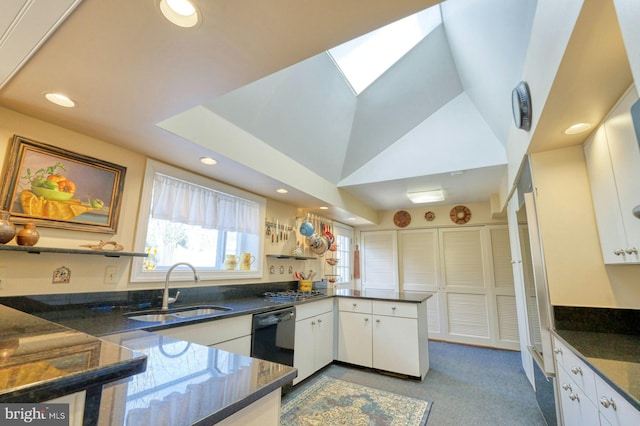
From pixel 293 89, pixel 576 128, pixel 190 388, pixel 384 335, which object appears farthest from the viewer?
pixel 384 335

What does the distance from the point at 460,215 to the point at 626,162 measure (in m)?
3.40

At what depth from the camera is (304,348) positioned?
280 centimetres

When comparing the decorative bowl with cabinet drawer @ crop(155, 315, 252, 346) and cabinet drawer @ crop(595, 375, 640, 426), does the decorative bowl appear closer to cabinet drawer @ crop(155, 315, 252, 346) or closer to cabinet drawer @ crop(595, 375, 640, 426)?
cabinet drawer @ crop(155, 315, 252, 346)

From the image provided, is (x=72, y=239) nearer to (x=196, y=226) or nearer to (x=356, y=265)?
(x=196, y=226)

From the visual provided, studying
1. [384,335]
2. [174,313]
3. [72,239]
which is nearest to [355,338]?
[384,335]

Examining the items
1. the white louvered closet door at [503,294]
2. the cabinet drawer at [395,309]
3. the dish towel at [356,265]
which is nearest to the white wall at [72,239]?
the cabinet drawer at [395,309]

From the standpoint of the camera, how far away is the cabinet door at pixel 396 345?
2887 millimetres

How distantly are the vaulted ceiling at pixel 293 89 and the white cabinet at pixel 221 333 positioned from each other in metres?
1.23

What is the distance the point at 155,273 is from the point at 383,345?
7.73 feet

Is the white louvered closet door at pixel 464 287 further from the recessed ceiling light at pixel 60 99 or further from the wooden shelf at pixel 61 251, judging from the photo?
the recessed ceiling light at pixel 60 99

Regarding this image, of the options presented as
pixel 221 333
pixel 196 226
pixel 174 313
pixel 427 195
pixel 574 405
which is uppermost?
pixel 427 195

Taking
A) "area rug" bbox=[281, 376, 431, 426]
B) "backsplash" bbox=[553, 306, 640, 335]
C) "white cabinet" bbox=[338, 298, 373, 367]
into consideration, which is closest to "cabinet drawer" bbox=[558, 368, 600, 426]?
"backsplash" bbox=[553, 306, 640, 335]

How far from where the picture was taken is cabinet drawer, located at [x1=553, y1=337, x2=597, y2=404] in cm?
123

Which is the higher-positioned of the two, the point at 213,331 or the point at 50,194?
the point at 50,194
